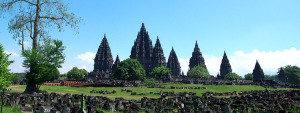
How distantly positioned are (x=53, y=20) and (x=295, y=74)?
9171cm

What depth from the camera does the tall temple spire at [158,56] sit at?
305 feet

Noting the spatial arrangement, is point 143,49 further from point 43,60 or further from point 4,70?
point 4,70

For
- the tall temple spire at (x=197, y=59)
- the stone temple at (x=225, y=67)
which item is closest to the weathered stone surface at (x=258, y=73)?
the stone temple at (x=225, y=67)

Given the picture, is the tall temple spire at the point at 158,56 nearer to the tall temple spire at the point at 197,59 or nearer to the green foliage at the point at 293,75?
the tall temple spire at the point at 197,59

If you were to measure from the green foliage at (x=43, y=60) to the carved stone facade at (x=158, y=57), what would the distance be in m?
74.6

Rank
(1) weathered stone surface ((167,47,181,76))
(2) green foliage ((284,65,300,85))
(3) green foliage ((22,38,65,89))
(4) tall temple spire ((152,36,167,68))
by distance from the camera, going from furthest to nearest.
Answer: (1) weathered stone surface ((167,47,181,76)) → (4) tall temple spire ((152,36,167,68)) → (2) green foliage ((284,65,300,85)) → (3) green foliage ((22,38,65,89))

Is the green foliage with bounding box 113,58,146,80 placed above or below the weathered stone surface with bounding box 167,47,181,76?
below

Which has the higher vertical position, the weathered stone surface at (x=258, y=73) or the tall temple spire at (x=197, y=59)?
the tall temple spire at (x=197, y=59)

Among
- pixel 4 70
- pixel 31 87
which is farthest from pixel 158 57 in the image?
pixel 4 70

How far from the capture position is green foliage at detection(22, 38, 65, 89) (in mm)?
18297

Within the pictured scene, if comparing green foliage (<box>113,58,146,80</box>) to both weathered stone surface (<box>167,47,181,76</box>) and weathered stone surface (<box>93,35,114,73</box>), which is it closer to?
weathered stone surface (<box>93,35,114,73</box>)

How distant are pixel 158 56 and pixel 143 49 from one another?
387 inches

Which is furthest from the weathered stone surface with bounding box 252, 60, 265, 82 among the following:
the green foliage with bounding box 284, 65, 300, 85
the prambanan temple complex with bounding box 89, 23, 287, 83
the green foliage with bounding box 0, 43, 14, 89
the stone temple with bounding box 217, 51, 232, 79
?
the green foliage with bounding box 0, 43, 14, 89

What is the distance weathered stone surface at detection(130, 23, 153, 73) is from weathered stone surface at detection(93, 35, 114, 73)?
529 inches
